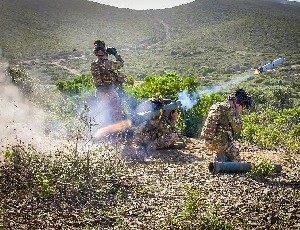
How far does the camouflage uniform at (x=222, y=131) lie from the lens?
23.5 ft

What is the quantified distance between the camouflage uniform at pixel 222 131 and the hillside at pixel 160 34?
29542mm

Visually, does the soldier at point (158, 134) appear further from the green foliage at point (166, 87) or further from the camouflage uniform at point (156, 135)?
the green foliage at point (166, 87)

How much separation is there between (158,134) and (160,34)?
46.4m

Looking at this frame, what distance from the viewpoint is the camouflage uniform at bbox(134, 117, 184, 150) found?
8375 mm

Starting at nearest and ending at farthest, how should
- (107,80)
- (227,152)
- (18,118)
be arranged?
(227,152), (107,80), (18,118)

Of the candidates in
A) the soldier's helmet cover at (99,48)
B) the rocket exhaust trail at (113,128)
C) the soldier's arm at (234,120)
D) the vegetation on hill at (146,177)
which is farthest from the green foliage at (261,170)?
the soldier's helmet cover at (99,48)

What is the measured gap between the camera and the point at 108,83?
30.5 feet

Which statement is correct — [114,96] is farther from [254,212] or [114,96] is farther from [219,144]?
[254,212]

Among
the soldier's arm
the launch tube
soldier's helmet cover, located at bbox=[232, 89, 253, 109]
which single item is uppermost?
soldier's helmet cover, located at bbox=[232, 89, 253, 109]

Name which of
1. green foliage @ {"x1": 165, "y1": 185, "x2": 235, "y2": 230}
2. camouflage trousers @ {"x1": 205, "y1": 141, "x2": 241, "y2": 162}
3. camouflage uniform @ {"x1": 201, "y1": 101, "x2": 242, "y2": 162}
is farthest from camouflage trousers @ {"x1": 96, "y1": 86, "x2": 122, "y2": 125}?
green foliage @ {"x1": 165, "y1": 185, "x2": 235, "y2": 230}

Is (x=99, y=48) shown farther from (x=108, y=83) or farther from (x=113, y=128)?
(x=113, y=128)

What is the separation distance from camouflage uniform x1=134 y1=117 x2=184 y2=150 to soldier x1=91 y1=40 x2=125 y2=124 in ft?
2.93

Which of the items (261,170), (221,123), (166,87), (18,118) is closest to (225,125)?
(221,123)

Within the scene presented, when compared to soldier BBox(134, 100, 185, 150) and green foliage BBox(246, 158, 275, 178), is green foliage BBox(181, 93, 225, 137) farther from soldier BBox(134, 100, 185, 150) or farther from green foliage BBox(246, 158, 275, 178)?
green foliage BBox(246, 158, 275, 178)
